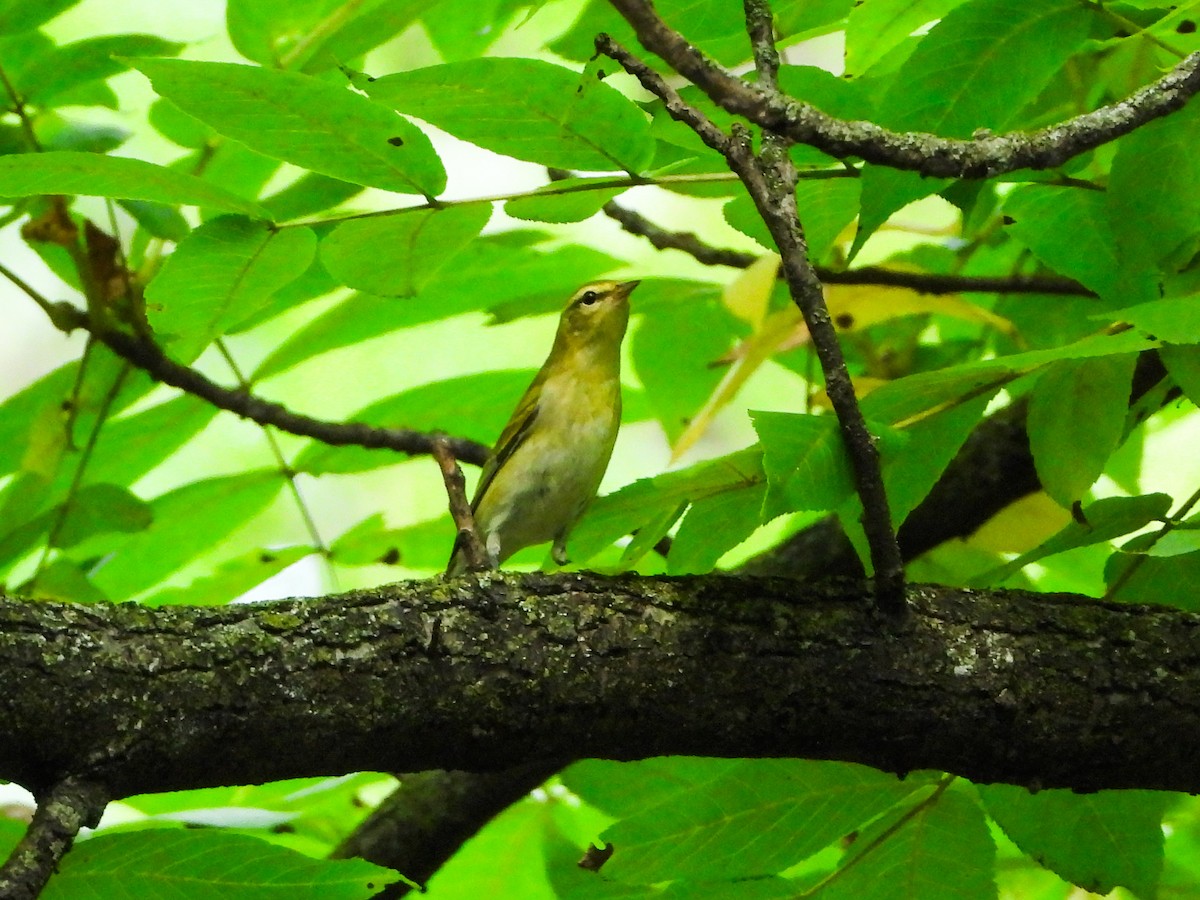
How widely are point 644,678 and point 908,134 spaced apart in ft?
2.67

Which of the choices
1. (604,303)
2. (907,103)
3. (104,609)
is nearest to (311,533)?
(604,303)

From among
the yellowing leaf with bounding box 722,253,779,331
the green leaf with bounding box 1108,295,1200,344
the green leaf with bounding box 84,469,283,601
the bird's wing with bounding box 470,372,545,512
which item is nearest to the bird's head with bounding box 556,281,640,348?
the bird's wing with bounding box 470,372,545,512

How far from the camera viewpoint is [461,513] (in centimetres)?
213

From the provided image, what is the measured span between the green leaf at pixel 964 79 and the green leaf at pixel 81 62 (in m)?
1.49

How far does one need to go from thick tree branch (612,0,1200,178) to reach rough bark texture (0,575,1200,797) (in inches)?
26.7

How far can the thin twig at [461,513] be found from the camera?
2.08 m

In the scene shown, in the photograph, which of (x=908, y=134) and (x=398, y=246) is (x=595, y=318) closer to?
(x=398, y=246)

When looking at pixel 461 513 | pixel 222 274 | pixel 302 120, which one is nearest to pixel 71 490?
pixel 222 274

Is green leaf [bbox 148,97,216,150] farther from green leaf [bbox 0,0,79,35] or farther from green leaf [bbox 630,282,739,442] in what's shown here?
green leaf [bbox 630,282,739,442]

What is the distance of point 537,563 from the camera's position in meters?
4.22

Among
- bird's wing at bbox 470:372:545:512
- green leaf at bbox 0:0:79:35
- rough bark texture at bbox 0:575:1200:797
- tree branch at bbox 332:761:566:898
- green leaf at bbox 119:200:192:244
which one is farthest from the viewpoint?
bird's wing at bbox 470:372:545:512

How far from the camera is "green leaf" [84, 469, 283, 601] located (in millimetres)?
2957

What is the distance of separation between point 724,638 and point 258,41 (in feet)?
4.88

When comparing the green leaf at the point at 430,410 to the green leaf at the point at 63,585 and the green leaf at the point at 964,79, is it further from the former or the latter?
the green leaf at the point at 964,79
